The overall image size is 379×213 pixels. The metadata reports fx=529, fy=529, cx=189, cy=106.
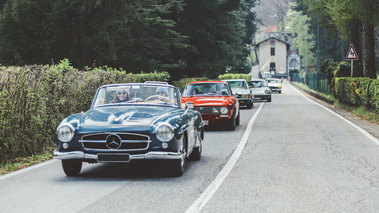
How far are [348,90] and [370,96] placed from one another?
592cm

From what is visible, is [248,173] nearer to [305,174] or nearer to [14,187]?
[305,174]

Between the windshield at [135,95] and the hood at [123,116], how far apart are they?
0.30m

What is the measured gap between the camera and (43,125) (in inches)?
437

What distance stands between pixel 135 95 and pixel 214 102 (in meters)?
6.47

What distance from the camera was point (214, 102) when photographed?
15.8 meters

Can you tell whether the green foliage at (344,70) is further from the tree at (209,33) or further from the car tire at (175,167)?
the car tire at (175,167)

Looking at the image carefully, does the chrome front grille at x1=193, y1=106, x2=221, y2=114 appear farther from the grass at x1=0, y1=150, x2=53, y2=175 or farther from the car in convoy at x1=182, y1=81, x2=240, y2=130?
the grass at x1=0, y1=150, x2=53, y2=175

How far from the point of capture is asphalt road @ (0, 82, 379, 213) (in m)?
6.29

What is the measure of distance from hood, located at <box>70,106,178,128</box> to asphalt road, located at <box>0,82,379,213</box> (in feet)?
2.84

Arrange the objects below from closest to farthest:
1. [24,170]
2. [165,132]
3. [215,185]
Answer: [215,185] → [165,132] → [24,170]

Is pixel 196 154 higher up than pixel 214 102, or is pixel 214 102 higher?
pixel 214 102

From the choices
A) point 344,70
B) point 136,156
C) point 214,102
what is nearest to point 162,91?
point 136,156

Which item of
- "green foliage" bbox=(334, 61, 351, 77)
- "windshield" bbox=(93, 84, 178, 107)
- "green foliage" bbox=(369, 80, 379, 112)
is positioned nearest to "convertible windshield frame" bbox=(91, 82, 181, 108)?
"windshield" bbox=(93, 84, 178, 107)

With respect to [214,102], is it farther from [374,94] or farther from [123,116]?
[123,116]
